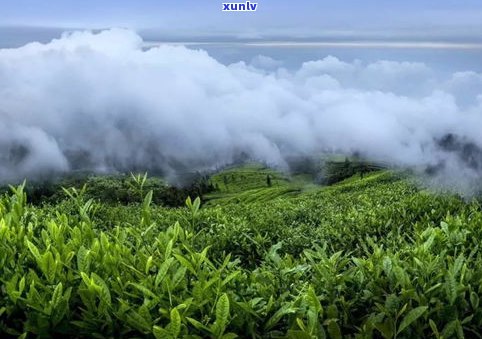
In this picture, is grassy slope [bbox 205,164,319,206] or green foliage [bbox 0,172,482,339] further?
grassy slope [bbox 205,164,319,206]

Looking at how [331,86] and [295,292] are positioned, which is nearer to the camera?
[295,292]

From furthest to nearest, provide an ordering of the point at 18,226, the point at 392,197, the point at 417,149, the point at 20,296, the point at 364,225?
1. the point at 417,149
2. the point at 392,197
3. the point at 364,225
4. the point at 18,226
5. the point at 20,296

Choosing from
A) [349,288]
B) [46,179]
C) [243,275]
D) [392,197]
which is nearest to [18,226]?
[243,275]

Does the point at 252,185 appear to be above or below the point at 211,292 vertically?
below

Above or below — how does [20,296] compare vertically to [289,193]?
above

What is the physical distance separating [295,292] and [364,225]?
1753 millimetres

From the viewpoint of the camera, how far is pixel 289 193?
652 centimetres

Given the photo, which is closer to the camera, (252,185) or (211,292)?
(211,292)

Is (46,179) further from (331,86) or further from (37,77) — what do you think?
(331,86)

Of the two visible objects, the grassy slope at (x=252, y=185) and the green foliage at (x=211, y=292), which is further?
the grassy slope at (x=252, y=185)

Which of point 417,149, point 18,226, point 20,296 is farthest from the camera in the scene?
point 417,149

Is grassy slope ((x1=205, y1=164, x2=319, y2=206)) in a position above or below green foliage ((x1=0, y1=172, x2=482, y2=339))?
below

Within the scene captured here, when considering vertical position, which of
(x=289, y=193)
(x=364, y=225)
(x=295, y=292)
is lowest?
(x=289, y=193)

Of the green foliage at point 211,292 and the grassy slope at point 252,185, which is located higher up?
the green foliage at point 211,292
